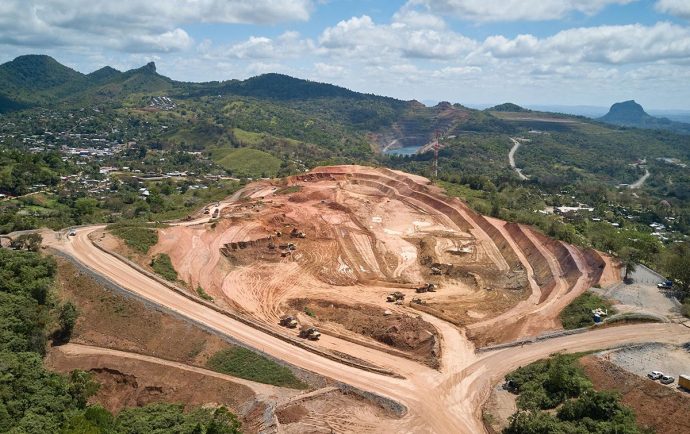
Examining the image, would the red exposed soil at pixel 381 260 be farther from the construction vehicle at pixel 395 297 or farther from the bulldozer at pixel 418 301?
the construction vehicle at pixel 395 297

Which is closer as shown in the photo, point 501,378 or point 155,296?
point 501,378

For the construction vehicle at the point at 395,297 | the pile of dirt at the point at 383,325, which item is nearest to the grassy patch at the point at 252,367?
the pile of dirt at the point at 383,325

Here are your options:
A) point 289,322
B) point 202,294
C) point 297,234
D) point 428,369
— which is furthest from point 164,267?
point 428,369

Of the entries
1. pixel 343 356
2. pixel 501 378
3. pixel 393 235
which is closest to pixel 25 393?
pixel 343 356

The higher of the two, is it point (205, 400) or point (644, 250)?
point (644, 250)

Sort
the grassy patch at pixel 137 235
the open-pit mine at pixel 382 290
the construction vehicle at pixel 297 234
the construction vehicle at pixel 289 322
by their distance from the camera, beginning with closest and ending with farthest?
1. the open-pit mine at pixel 382 290
2. the construction vehicle at pixel 289 322
3. the grassy patch at pixel 137 235
4. the construction vehicle at pixel 297 234

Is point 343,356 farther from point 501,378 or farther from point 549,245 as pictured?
point 549,245
